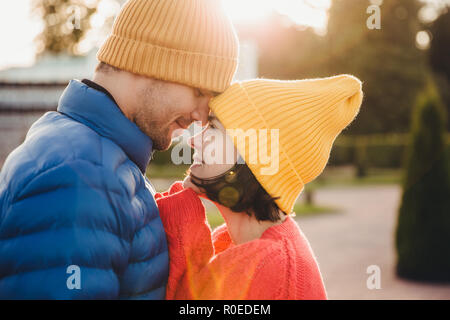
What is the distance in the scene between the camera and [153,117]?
82.9 inches

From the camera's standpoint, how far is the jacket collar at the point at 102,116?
1893 mm

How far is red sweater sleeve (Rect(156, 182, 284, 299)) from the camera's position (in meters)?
1.97

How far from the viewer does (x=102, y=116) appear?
1901 millimetres

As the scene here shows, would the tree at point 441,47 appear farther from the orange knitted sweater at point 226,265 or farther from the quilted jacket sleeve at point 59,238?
the quilted jacket sleeve at point 59,238

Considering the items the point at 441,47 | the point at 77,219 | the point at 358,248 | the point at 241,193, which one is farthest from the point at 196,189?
the point at 441,47

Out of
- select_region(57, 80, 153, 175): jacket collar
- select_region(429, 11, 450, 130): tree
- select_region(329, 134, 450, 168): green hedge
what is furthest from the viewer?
select_region(429, 11, 450, 130): tree

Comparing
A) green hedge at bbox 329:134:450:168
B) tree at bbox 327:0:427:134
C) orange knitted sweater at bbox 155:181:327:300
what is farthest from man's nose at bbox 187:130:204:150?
tree at bbox 327:0:427:134

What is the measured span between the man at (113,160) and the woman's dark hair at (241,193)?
0.29 metres

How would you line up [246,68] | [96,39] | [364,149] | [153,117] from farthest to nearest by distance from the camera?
[364,149]
[96,39]
[246,68]
[153,117]

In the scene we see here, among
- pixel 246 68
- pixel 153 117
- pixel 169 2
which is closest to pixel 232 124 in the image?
pixel 153 117

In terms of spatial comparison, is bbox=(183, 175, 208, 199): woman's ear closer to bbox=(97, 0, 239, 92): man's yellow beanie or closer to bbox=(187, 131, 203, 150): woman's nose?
bbox=(187, 131, 203, 150): woman's nose

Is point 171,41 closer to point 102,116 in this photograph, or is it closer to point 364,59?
point 102,116

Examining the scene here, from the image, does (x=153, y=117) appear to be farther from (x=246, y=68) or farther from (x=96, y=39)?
(x=96, y=39)
